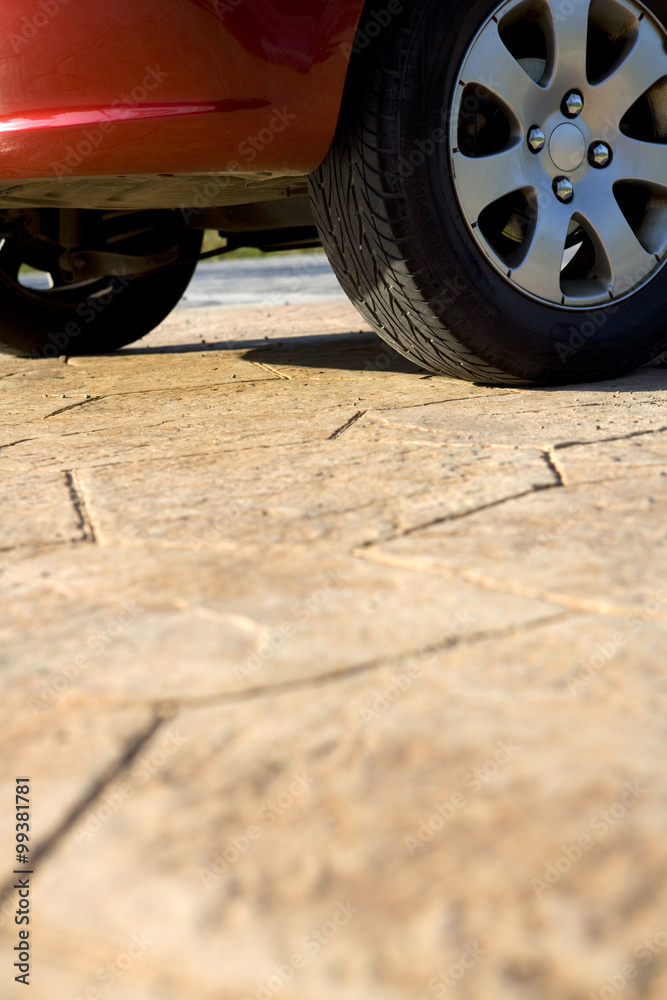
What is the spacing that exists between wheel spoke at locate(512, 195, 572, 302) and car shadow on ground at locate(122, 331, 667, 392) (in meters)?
0.28

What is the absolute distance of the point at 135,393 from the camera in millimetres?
3053

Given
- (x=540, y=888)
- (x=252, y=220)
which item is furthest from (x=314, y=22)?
(x=540, y=888)

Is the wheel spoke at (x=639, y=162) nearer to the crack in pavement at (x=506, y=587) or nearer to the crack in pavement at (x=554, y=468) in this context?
the crack in pavement at (x=554, y=468)

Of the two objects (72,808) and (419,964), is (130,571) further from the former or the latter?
(419,964)

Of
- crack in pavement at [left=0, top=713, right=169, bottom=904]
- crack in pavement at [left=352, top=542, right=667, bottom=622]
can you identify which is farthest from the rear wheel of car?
crack in pavement at [left=0, top=713, right=169, bottom=904]

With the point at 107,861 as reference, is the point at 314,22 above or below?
above

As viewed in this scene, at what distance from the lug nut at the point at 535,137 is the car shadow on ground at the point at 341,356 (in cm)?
59

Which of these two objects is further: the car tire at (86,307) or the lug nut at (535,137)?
the car tire at (86,307)

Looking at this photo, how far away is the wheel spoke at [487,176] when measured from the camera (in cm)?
240

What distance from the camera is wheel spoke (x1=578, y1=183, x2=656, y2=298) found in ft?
8.48

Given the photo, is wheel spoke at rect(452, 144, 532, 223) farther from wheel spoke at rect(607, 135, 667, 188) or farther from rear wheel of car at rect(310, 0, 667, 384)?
wheel spoke at rect(607, 135, 667, 188)

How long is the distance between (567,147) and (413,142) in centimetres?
43

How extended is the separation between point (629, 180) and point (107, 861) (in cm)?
231

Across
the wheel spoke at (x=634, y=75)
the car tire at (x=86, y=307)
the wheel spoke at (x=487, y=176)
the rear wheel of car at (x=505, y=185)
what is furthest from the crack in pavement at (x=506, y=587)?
the car tire at (x=86, y=307)
